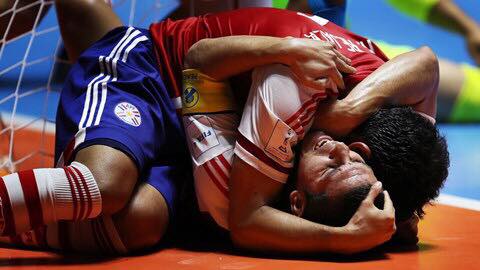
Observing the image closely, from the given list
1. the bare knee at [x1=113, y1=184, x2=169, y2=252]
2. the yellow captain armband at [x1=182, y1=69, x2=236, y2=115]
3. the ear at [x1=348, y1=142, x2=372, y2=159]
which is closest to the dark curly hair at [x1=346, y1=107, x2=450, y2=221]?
the ear at [x1=348, y1=142, x2=372, y2=159]

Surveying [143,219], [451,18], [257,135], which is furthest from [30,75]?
[451,18]

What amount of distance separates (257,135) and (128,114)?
0.93 feet

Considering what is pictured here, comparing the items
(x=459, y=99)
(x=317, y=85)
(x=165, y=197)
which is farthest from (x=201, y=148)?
(x=459, y=99)

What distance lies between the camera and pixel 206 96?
161cm

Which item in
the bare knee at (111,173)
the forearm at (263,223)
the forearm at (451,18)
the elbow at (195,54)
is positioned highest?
the elbow at (195,54)

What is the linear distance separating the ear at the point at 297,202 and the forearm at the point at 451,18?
2.58 m

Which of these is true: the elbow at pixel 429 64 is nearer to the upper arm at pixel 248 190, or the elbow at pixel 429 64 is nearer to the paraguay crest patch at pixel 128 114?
the upper arm at pixel 248 190

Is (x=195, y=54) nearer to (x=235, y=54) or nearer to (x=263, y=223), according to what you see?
(x=235, y=54)

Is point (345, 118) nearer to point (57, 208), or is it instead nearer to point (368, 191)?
point (368, 191)

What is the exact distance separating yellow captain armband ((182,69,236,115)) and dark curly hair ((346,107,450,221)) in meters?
0.26

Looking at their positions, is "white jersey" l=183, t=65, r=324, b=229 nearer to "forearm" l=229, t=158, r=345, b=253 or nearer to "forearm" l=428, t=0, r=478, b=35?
"forearm" l=229, t=158, r=345, b=253

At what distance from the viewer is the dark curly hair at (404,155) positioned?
150cm

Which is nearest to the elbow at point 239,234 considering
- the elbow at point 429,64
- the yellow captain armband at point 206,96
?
the yellow captain armband at point 206,96

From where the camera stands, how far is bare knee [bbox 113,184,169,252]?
1508 millimetres
